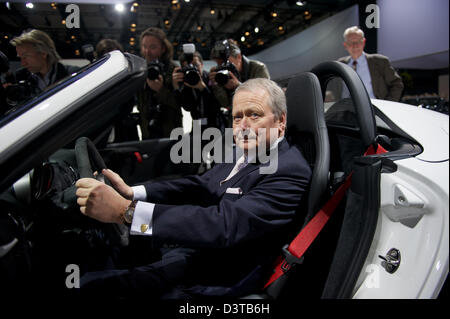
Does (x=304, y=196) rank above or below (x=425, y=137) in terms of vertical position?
below

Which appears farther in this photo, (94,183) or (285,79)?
(285,79)

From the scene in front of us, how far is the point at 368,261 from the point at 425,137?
443 mm

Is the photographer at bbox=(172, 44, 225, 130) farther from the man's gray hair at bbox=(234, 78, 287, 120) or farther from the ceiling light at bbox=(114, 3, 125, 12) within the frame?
the ceiling light at bbox=(114, 3, 125, 12)

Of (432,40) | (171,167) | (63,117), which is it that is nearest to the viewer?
(63,117)

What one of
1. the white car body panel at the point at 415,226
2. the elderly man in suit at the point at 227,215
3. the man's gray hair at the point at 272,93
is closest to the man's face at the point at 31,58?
the elderly man in suit at the point at 227,215

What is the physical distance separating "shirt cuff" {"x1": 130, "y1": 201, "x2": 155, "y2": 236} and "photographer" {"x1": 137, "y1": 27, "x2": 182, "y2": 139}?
1785mm

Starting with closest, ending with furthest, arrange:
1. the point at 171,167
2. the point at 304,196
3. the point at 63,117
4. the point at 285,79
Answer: the point at 63,117, the point at 304,196, the point at 285,79, the point at 171,167

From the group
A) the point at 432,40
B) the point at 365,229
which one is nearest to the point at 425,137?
the point at 365,229

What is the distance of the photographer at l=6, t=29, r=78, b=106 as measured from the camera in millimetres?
1537

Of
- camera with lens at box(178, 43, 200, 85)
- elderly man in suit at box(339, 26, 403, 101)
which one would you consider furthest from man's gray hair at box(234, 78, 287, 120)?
elderly man in suit at box(339, 26, 403, 101)

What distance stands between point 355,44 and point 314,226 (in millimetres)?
2492

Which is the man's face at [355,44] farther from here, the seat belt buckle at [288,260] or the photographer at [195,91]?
the seat belt buckle at [288,260]

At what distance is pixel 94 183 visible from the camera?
2.91 feet

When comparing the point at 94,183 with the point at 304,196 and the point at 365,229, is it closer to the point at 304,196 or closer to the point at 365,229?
the point at 304,196
